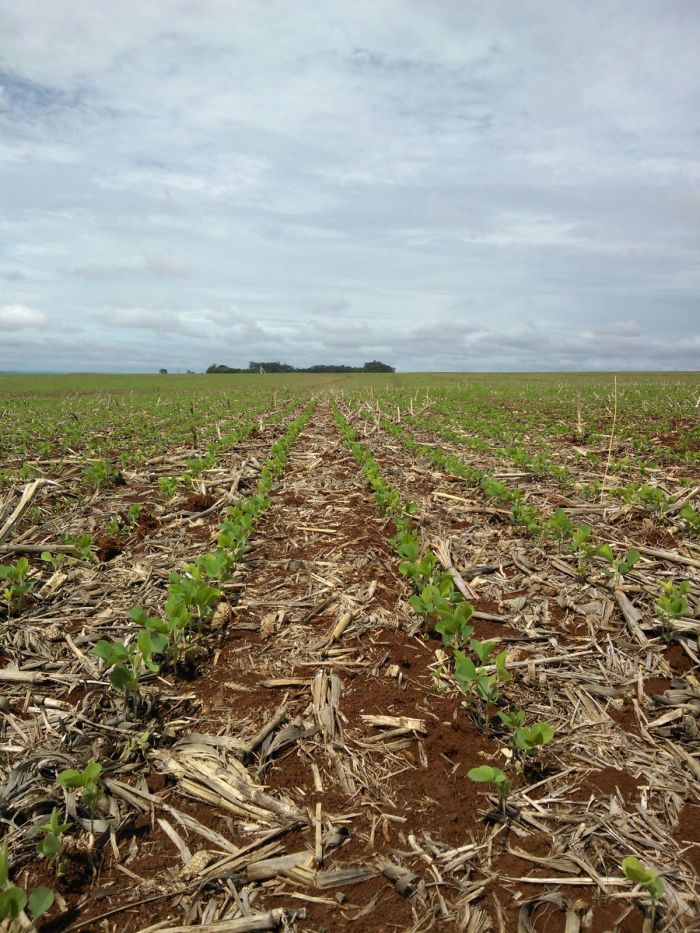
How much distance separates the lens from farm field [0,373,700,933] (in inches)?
86.5

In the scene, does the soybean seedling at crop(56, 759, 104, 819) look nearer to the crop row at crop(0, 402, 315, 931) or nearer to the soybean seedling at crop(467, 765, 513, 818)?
the crop row at crop(0, 402, 315, 931)

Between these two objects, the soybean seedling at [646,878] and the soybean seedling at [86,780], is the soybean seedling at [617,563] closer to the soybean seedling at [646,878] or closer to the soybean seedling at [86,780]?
the soybean seedling at [646,878]

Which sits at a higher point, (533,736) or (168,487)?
(168,487)

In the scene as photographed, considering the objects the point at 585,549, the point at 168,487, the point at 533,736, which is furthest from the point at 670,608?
the point at 168,487

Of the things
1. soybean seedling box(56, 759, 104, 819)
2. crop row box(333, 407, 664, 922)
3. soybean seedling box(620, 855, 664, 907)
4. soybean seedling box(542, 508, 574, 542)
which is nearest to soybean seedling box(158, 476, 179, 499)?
crop row box(333, 407, 664, 922)

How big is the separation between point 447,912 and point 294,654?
6.51 feet

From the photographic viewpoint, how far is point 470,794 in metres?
2.68

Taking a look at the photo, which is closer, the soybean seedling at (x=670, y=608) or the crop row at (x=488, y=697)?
the crop row at (x=488, y=697)

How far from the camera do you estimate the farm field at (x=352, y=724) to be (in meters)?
2.20

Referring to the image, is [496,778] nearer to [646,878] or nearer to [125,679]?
[646,878]

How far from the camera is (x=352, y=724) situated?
10.4 feet

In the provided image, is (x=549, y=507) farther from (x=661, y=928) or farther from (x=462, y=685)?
(x=661, y=928)

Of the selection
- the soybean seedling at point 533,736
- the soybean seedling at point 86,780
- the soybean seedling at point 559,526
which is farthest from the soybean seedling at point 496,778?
the soybean seedling at point 559,526

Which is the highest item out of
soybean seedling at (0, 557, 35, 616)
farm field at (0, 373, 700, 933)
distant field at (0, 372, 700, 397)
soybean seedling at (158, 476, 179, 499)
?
distant field at (0, 372, 700, 397)
